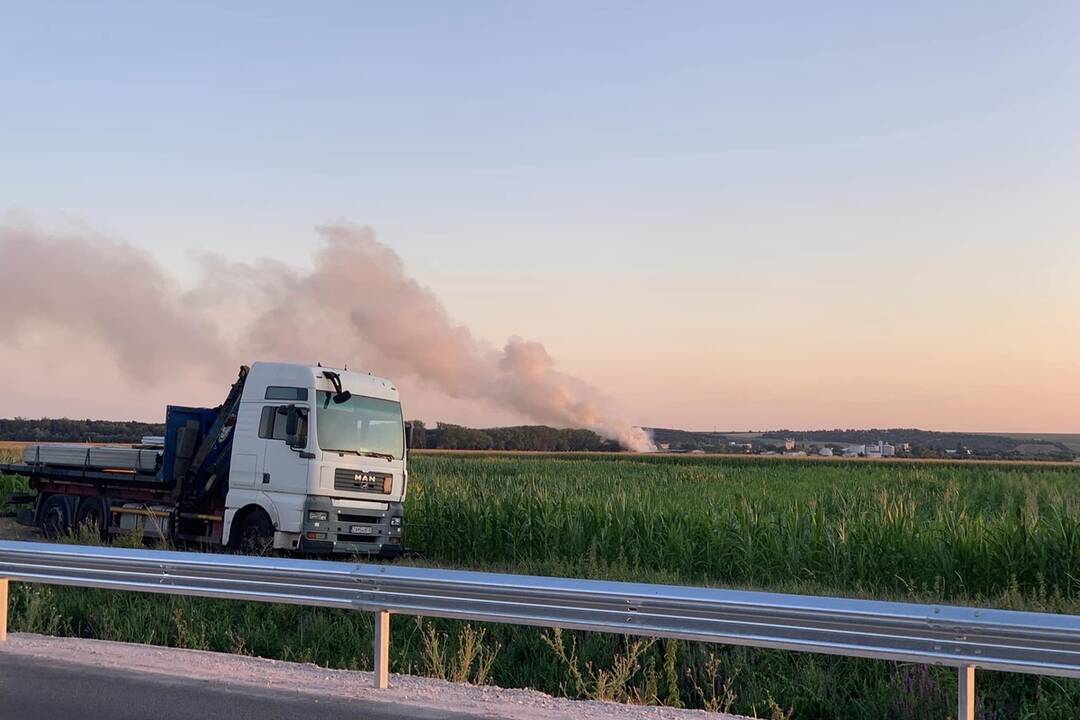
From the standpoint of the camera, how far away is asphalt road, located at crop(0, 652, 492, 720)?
705cm

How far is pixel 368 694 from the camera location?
765 cm

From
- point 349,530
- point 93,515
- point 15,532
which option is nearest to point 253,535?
point 349,530

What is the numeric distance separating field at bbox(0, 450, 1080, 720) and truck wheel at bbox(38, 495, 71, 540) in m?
7.07

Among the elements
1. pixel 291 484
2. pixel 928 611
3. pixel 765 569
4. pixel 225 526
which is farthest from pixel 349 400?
pixel 928 611

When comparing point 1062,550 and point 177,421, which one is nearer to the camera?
point 1062,550

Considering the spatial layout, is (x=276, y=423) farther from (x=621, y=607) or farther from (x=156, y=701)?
(x=621, y=607)

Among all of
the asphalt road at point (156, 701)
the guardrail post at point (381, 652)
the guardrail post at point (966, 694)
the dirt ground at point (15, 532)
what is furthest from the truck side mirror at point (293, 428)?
the guardrail post at point (966, 694)

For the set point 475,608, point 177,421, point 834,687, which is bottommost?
point 834,687

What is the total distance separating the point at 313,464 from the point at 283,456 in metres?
0.65

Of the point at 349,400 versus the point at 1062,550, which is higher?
the point at 349,400

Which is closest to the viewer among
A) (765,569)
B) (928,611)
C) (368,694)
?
(928,611)

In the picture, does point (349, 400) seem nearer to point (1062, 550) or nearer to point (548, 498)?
point (548, 498)

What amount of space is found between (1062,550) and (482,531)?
10402 mm

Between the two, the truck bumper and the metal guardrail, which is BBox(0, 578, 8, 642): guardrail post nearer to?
the metal guardrail
